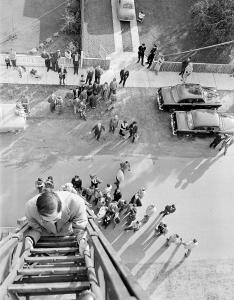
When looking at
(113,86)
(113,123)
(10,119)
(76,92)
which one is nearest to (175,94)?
(113,86)

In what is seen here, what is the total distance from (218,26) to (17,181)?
542 inches

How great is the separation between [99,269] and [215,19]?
61.6 ft

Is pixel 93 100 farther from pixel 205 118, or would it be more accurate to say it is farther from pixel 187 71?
pixel 187 71

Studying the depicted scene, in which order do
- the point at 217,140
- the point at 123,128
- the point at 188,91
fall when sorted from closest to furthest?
1. the point at 123,128
2. the point at 217,140
3. the point at 188,91

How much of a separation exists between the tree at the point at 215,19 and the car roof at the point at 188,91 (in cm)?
432

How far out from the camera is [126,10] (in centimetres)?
2245

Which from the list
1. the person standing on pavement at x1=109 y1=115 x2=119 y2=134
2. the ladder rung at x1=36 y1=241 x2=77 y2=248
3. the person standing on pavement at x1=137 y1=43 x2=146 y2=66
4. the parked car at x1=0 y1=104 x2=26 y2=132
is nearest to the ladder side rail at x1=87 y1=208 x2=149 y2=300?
the ladder rung at x1=36 y1=241 x2=77 y2=248

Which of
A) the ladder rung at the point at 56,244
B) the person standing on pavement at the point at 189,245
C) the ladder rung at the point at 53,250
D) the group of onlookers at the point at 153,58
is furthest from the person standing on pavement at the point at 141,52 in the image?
the ladder rung at the point at 53,250

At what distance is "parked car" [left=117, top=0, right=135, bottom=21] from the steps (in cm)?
1761

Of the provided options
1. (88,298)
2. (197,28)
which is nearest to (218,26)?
(197,28)

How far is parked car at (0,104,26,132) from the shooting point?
1733 centimetres

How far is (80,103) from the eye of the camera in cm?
1822

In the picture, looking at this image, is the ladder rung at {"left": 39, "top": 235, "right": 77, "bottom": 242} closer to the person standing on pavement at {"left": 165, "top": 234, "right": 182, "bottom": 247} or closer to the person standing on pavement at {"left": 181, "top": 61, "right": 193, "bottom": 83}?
the person standing on pavement at {"left": 165, "top": 234, "right": 182, "bottom": 247}

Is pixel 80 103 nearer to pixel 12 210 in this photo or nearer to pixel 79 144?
pixel 79 144
